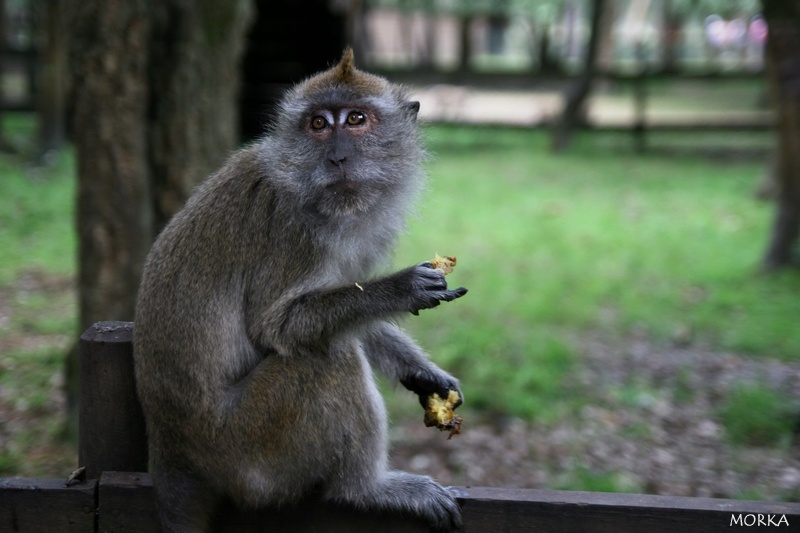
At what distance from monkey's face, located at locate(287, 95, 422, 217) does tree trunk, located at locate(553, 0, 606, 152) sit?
1389 centimetres

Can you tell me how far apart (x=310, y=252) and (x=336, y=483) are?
2.68ft

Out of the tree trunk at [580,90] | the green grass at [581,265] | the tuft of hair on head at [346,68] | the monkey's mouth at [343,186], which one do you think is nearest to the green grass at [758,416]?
the green grass at [581,265]

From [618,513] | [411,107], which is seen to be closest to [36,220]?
[411,107]

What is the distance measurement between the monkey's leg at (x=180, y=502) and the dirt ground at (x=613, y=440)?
105 inches

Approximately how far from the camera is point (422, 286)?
9.85 ft

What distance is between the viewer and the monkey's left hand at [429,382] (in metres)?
3.55

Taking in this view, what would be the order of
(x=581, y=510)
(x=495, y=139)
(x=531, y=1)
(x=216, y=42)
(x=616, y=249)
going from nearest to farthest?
(x=581, y=510) < (x=216, y=42) < (x=616, y=249) < (x=495, y=139) < (x=531, y=1)

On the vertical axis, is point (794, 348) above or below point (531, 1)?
below

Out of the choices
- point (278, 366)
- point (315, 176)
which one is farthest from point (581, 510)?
point (315, 176)

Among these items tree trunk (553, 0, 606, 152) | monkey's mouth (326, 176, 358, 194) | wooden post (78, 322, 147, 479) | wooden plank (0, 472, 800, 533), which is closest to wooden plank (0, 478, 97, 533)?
wooden plank (0, 472, 800, 533)

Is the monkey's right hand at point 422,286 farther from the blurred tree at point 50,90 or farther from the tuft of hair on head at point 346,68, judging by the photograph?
the blurred tree at point 50,90

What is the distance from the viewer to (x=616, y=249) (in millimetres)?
10023

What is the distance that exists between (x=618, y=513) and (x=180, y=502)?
4.45ft

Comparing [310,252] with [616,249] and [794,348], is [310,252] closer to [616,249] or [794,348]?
[794,348]
